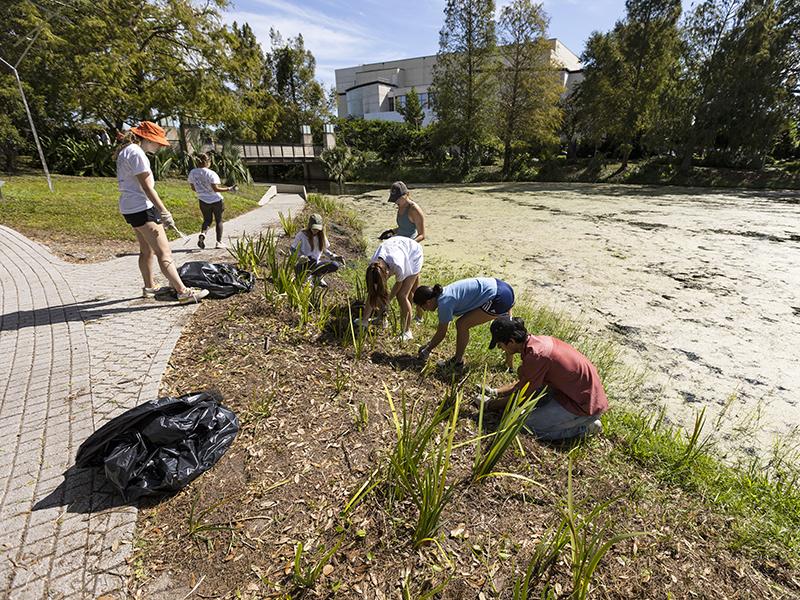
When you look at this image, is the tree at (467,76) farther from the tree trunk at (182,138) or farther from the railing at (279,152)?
the tree trunk at (182,138)

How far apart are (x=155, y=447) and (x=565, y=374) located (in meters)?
2.47

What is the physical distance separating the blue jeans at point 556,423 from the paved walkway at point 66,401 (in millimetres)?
2408

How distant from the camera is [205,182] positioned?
609 centimetres

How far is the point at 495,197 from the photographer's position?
58.4 ft

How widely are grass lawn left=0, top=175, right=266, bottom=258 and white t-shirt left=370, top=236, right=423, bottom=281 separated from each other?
4.81 metres

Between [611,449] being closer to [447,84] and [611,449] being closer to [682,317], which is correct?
[682,317]

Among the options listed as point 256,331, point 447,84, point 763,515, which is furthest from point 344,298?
point 447,84

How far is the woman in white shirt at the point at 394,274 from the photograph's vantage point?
342 cm

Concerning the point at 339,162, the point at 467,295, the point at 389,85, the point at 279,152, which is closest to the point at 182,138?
the point at 279,152

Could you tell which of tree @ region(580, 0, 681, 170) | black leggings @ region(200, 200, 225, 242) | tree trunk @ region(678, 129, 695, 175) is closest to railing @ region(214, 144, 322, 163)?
tree @ region(580, 0, 681, 170)

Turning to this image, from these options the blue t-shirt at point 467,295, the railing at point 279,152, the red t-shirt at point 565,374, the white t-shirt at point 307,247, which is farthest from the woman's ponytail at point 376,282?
the railing at point 279,152

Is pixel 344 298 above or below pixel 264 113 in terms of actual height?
below

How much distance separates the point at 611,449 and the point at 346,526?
77.2 inches

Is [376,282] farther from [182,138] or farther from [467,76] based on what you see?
[467,76]
